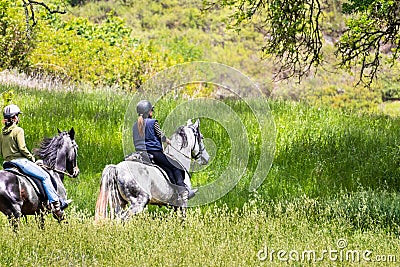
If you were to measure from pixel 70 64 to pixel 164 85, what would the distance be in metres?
17.2

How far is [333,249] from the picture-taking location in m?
8.91

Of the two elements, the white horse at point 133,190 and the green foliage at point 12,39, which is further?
the green foliage at point 12,39

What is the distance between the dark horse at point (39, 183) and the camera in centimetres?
912

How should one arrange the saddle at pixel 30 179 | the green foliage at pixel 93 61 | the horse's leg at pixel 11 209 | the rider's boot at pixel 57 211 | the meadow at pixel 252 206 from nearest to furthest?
the meadow at pixel 252 206 < the horse's leg at pixel 11 209 < the saddle at pixel 30 179 < the rider's boot at pixel 57 211 < the green foliage at pixel 93 61

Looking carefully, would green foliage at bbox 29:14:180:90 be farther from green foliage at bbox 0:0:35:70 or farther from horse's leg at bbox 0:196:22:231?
horse's leg at bbox 0:196:22:231

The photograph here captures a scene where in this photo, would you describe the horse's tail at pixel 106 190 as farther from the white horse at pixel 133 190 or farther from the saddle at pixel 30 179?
the saddle at pixel 30 179

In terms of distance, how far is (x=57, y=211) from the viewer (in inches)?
384

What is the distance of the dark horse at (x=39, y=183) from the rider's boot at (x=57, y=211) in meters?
0.11

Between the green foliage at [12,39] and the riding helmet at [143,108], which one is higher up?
the green foliage at [12,39]

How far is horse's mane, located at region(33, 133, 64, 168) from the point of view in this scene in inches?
392

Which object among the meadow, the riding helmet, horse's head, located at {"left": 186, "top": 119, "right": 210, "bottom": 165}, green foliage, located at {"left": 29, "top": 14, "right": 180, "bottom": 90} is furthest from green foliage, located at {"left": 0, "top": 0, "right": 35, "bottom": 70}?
the riding helmet

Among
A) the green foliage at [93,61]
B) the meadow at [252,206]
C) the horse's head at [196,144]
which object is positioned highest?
the green foliage at [93,61]

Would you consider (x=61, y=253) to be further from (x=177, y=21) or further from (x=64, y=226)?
(x=177, y=21)

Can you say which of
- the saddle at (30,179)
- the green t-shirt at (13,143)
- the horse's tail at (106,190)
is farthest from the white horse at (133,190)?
the green t-shirt at (13,143)
